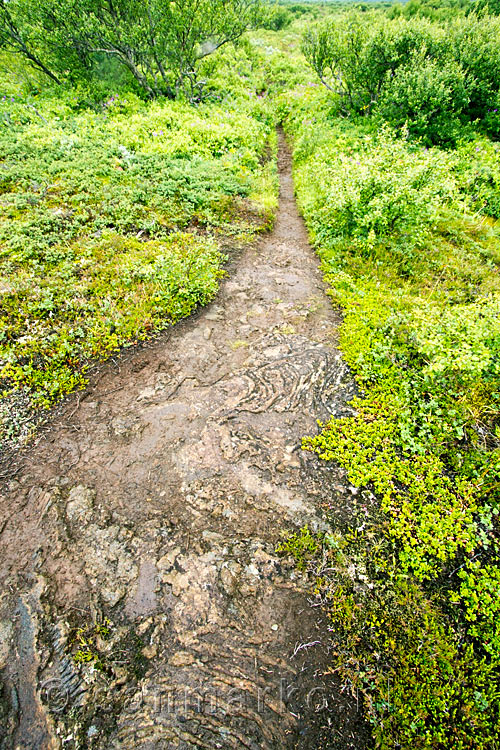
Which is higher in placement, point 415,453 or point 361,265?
point 361,265

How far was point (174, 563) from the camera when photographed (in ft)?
Answer: 12.3

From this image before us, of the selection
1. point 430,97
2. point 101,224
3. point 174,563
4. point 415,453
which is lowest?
point 415,453

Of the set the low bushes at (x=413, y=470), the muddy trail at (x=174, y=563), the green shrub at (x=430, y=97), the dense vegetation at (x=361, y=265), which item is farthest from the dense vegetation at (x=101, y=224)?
the green shrub at (x=430, y=97)

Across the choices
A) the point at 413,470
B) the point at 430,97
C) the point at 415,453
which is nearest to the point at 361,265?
the point at 415,453

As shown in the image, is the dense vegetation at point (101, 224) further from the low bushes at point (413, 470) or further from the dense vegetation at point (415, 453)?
the low bushes at point (413, 470)

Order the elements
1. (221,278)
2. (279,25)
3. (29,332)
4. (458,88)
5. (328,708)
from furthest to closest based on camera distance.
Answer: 1. (279,25)
2. (458,88)
3. (221,278)
4. (29,332)
5. (328,708)

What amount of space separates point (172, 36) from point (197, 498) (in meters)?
20.1

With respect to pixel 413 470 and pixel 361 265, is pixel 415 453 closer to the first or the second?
pixel 413 470

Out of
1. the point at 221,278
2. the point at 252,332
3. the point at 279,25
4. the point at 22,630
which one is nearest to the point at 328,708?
the point at 22,630

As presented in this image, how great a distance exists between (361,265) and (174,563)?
7.49 metres

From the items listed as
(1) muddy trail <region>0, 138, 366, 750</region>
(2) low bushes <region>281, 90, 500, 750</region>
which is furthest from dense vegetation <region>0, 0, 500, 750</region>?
(1) muddy trail <region>0, 138, 366, 750</region>

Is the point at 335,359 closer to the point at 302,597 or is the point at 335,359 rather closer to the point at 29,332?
the point at 302,597

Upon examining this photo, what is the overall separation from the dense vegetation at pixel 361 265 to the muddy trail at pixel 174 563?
0.41 meters

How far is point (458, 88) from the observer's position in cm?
1292
